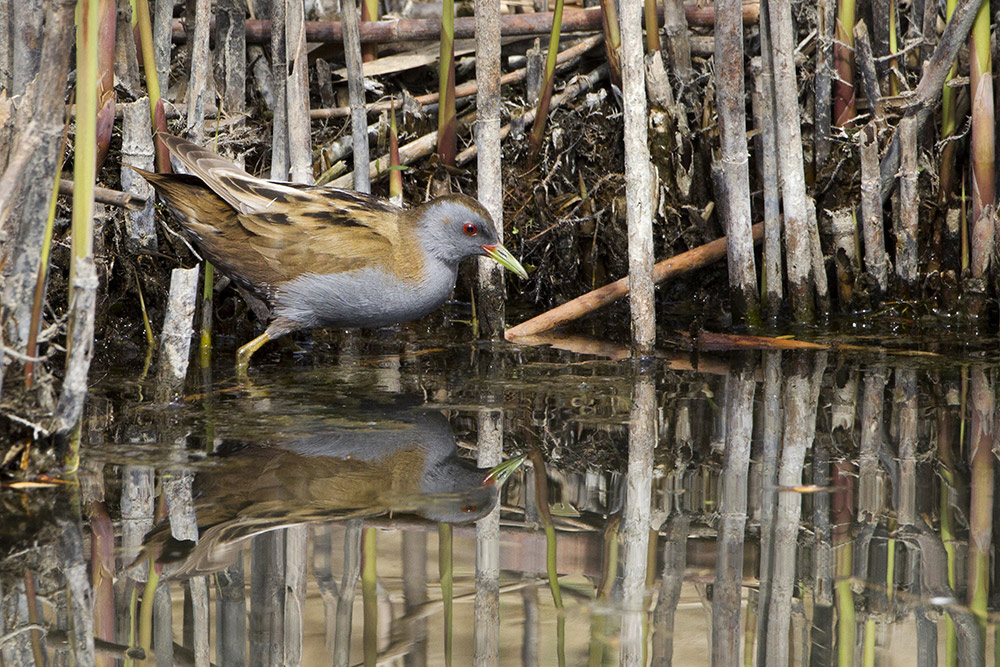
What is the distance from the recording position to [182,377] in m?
3.88

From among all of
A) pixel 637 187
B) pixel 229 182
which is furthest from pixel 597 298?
pixel 229 182

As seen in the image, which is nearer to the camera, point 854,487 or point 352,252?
point 854,487

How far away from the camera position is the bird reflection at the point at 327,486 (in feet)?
8.85

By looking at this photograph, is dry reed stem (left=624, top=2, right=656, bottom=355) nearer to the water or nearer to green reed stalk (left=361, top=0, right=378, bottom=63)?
the water

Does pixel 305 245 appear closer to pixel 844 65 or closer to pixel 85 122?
pixel 85 122

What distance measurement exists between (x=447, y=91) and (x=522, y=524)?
266 cm

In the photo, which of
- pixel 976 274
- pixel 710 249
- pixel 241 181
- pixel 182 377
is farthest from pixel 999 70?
pixel 182 377

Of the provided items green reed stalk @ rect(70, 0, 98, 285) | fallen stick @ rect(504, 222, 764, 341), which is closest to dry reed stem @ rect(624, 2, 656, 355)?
fallen stick @ rect(504, 222, 764, 341)

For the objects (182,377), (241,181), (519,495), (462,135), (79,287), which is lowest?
(519,495)

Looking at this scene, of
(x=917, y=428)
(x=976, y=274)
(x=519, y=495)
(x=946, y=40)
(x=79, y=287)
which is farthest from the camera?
(x=976, y=274)

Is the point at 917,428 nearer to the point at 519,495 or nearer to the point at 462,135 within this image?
the point at 519,495

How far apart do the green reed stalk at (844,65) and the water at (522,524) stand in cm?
156

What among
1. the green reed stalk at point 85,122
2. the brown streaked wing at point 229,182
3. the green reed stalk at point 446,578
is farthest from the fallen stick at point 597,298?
the green reed stalk at point 85,122

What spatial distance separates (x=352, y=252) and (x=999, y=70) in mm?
3004
